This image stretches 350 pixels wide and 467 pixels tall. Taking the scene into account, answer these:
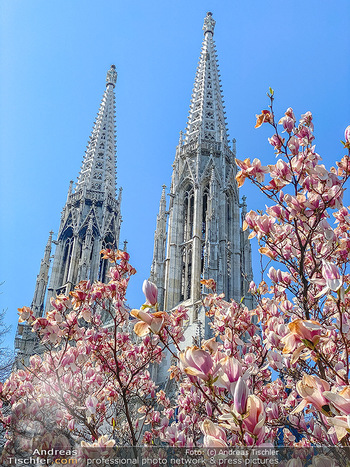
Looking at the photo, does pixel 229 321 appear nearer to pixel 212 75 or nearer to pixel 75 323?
pixel 75 323

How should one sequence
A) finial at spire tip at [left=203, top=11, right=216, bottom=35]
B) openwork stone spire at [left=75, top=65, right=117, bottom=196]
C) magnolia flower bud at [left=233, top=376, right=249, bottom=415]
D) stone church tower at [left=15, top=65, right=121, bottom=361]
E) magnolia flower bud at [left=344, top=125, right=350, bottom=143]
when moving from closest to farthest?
magnolia flower bud at [left=233, top=376, right=249, bottom=415] → magnolia flower bud at [left=344, top=125, right=350, bottom=143] → stone church tower at [left=15, top=65, right=121, bottom=361] → openwork stone spire at [left=75, top=65, right=117, bottom=196] → finial at spire tip at [left=203, top=11, right=216, bottom=35]

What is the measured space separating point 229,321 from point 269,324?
3.27 feet

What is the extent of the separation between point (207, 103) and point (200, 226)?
12.3 meters

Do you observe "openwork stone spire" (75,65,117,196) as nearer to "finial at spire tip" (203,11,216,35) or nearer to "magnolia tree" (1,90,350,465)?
"finial at spire tip" (203,11,216,35)

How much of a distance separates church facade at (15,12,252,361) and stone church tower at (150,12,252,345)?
0.20 feet

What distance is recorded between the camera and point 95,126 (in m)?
41.6

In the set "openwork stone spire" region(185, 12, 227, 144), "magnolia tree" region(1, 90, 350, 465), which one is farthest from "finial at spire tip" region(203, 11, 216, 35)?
"magnolia tree" region(1, 90, 350, 465)

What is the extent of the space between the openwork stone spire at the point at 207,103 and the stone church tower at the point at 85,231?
29.6 ft

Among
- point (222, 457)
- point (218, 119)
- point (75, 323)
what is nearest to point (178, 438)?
point (75, 323)

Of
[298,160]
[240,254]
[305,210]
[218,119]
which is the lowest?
[305,210]

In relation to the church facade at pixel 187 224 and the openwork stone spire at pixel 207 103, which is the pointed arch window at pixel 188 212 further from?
the openwork stone spire at pixel 207 103

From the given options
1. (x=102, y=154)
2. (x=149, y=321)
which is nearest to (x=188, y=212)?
(x=102, y=154)

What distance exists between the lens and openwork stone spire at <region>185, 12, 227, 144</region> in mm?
31375

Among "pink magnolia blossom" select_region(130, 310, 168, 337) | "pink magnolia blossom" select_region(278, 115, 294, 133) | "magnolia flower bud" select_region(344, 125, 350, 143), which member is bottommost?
"pink magnolia blossom" select_region(130, 310, 168, 337)
